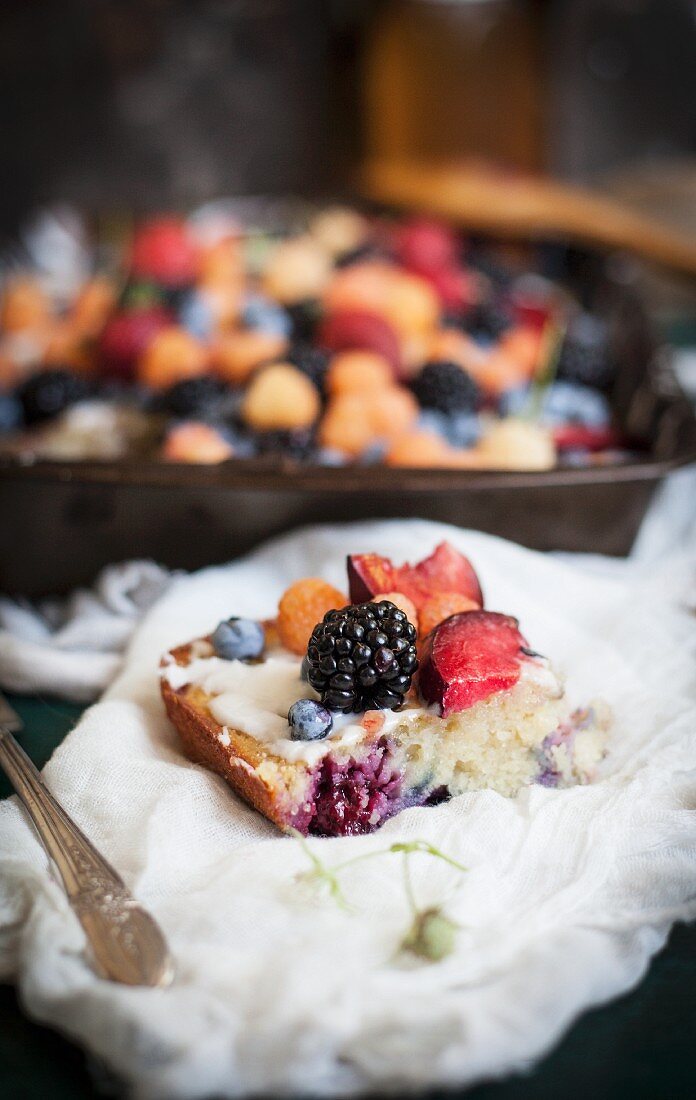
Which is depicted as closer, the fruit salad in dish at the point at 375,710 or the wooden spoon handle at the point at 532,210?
the fruit salad in dish at the point at 375,710

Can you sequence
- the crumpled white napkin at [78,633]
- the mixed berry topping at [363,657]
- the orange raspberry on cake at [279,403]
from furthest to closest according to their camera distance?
the orange raspberry on cake at [279,403] → the crumpled white napkin at [78,633] → the mixed berry topping at [363,657]

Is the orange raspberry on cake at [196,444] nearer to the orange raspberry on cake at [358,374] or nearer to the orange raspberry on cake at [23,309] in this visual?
the orange raspberry on cake at [358,374]

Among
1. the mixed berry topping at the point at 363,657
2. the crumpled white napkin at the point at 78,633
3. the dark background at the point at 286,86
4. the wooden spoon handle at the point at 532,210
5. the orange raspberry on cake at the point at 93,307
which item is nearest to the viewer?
the mixed berry topping at the point at 363,657

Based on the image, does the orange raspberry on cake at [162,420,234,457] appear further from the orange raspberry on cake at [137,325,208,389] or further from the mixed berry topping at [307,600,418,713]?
the mixed berry topping at [307,600,418,713]

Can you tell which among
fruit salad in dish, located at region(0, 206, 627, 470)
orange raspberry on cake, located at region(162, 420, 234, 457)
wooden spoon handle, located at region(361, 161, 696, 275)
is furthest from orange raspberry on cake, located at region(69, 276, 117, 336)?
wooden spoon handle, located at region(361, 161, 696, 275)

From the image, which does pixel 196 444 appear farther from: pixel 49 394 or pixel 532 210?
pixel 532 210

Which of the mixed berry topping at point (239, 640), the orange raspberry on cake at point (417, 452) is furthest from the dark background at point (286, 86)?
the mixed berry topping at point (239, 640)

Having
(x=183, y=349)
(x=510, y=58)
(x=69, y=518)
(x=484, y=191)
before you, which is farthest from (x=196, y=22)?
(x=69, y=518)

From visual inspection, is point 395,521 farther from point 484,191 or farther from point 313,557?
point 484,191
